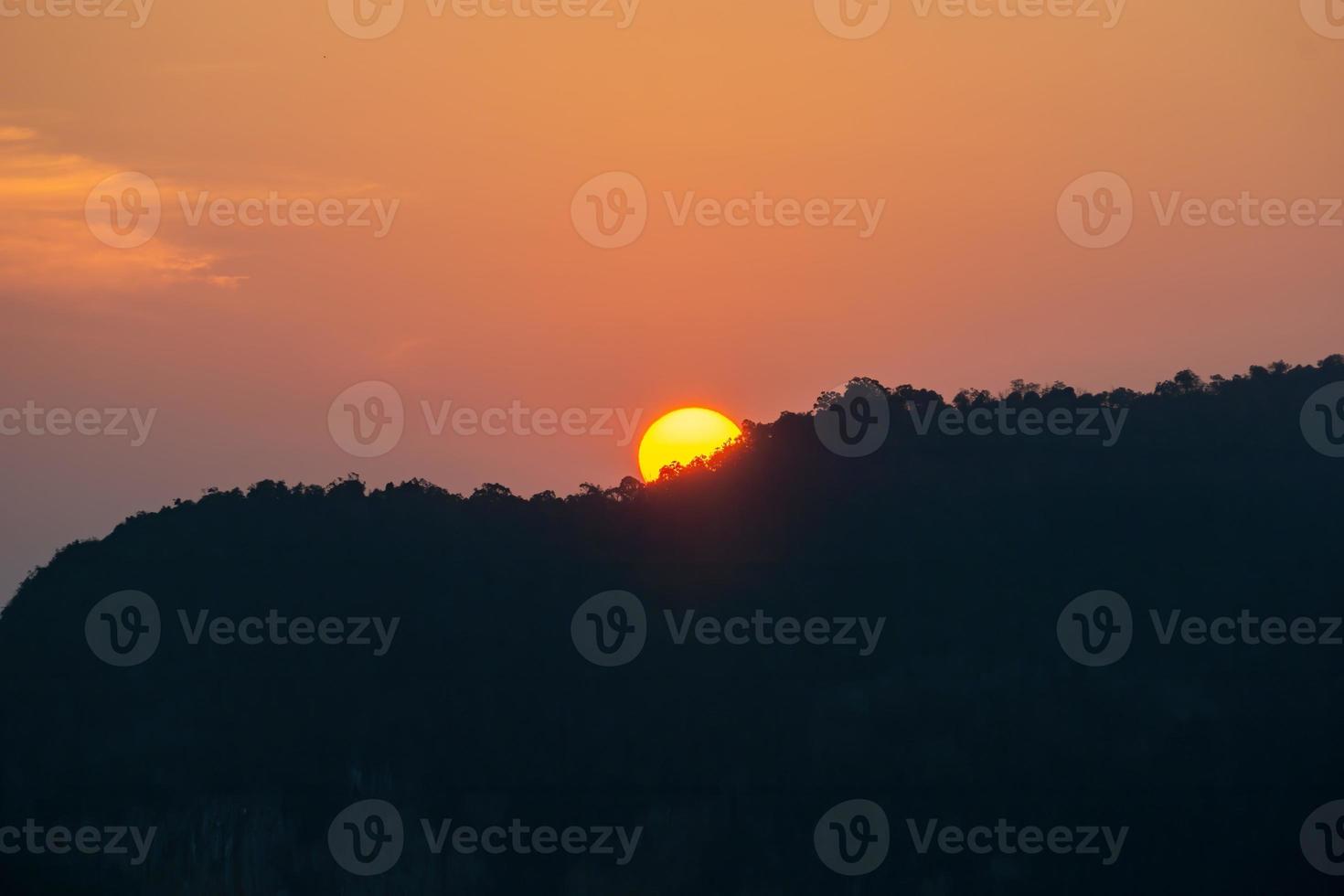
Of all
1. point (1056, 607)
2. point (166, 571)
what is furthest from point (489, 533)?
point (1056, 607)

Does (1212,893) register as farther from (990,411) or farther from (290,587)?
(290,587)

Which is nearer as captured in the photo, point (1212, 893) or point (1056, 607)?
→ point (1212, 893)

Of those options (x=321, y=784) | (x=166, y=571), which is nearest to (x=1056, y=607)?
(x=321, y=784)

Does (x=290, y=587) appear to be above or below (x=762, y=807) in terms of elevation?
above

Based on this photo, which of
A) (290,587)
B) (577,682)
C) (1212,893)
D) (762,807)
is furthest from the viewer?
(290,587)

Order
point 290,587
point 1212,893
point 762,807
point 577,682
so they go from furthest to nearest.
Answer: point 290,587
point 577,682
point 762,807
point 1212,893

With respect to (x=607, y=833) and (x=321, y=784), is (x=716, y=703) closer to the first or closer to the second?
(x=607, y=833)

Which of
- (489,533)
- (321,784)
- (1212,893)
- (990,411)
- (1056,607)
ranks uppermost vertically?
(990,411)
